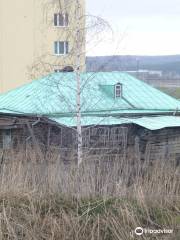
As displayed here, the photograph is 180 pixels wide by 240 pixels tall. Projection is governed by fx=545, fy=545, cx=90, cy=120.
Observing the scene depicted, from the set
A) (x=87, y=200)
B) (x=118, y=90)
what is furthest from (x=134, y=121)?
(x=87, y=200)

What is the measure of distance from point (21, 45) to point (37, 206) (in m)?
35.5

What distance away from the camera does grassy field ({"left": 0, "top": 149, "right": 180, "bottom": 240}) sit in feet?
18.3

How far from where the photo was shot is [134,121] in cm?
1861

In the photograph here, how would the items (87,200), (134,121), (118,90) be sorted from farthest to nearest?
(118,90) < (134,121) < (87,200)

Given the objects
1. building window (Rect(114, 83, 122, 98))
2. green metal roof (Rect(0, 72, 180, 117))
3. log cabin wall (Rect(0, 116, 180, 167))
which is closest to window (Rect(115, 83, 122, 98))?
building window (Rect(114, 83, 122, 98))

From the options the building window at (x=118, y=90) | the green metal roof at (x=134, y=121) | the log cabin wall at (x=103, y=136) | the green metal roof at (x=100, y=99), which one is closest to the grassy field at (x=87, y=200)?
the log cabin wall at (x=103, y=136)

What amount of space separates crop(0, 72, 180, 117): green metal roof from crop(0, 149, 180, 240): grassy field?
10.7m

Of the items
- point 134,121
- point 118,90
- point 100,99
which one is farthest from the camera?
point 118,90

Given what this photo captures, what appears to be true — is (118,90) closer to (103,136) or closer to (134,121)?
(134,121)

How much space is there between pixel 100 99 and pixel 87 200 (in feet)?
44.6

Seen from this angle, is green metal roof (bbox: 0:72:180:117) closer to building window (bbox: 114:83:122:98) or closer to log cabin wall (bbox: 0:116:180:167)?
building window (bbox: 114:83:122:98)

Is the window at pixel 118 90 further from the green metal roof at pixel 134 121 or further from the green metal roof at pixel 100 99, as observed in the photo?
the green metal roof at pixel 134 121

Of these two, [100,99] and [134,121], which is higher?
[100,99]

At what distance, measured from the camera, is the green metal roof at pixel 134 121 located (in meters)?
16.8
